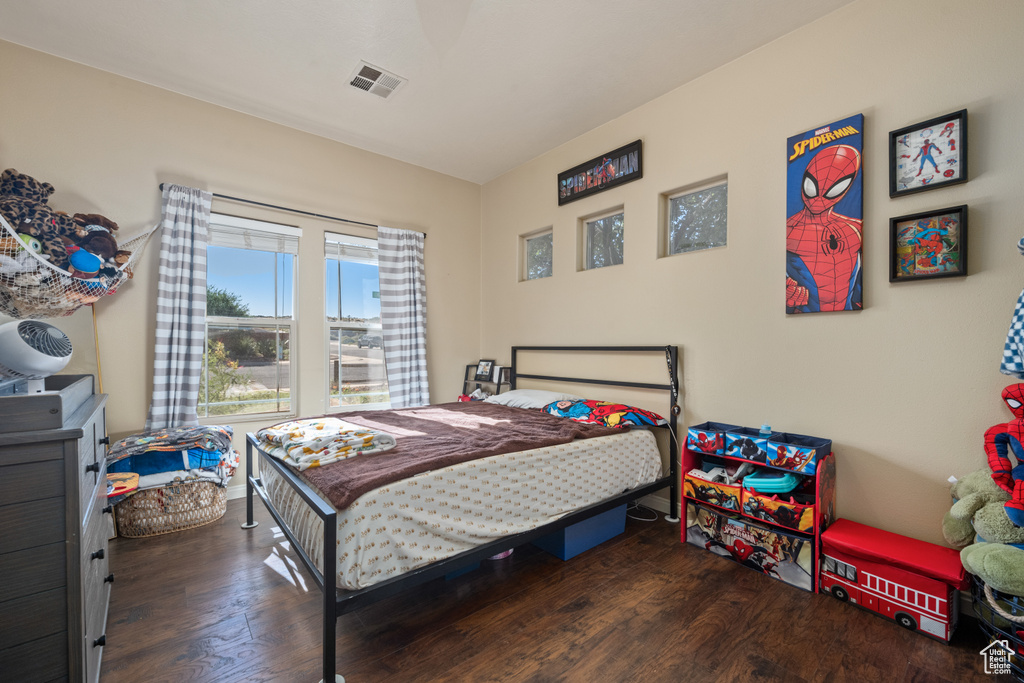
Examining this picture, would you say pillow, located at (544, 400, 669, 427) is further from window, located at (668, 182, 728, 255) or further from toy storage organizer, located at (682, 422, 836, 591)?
window, located at (668, 182, 728, 255)

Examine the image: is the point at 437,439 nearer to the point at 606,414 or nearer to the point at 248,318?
the point at 606,414

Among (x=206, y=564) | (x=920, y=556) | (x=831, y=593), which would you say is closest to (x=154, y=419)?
(x=206, y=564)

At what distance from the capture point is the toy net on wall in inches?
75.7

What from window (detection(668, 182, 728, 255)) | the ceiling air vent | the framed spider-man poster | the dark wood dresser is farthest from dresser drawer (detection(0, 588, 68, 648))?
window (detection(668, 182, 728, 255))

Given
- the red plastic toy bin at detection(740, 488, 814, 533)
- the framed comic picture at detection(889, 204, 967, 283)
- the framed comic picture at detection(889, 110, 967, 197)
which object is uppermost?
the framed comic picture at detection(889, 110, 967, 197)

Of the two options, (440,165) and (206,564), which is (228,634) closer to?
(206,564)

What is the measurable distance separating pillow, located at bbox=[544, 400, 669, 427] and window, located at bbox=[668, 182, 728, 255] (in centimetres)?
117

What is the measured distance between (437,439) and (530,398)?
131 cm

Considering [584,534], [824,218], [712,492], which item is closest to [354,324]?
[584,534]

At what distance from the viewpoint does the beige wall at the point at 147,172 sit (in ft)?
8.48

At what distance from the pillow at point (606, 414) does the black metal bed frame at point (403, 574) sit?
0.19 m

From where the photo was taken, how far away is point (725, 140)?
2.63m

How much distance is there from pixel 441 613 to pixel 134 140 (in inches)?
138

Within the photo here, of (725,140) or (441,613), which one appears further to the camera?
(725,140)
